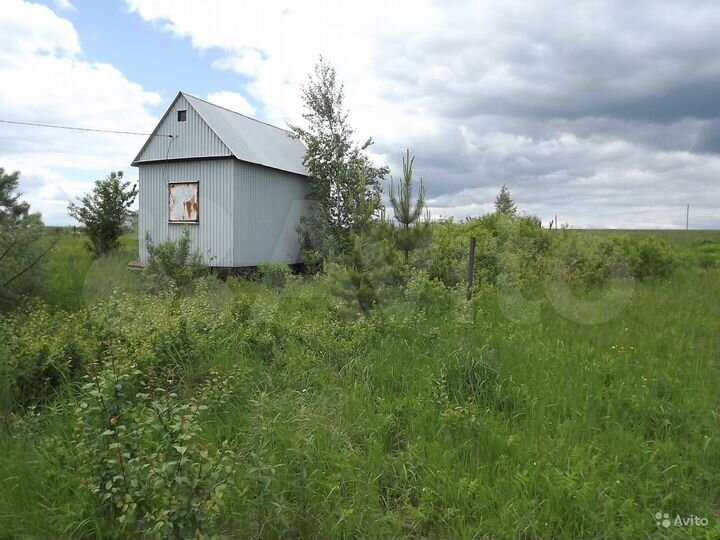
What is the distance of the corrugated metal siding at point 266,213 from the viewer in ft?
44.0

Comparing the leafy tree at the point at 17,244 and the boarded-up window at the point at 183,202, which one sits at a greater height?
the boarded-up window at the point at 183,202

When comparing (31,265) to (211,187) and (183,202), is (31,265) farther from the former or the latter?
(183,202)

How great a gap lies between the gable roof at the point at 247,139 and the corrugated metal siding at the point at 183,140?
2.2 inches

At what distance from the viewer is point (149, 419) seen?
293 cm

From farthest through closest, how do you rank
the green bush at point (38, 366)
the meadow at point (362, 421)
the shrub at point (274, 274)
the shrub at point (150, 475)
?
1. the shrub at point (274, 274)
2. the green bush at point (38, 366)
3. the meadow at point (362, 421)
4. the shrub at point (150, 475)

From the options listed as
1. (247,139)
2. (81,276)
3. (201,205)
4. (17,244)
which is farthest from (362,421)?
(247,139)

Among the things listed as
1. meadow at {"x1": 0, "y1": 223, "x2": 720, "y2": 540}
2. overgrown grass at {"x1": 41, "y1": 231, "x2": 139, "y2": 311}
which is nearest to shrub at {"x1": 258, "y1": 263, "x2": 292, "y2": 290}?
overgrown grass at {"x1": 41, "y1": 231, "x2": 139, "y2": 311}

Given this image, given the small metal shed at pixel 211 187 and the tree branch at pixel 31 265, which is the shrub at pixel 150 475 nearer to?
the tree branch at pixel 31 265

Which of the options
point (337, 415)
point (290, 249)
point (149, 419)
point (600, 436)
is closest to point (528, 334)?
point (600, 436)

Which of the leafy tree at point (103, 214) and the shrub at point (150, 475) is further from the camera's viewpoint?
the leafy tree at point (103, 214)

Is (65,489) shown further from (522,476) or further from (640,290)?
(640,290)

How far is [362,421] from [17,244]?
6112mm

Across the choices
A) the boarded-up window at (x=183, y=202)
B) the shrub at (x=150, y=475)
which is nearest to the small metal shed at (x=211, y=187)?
the boarded-up window at (x=183, y=202)

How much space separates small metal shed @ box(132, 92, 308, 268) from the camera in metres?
13.2
